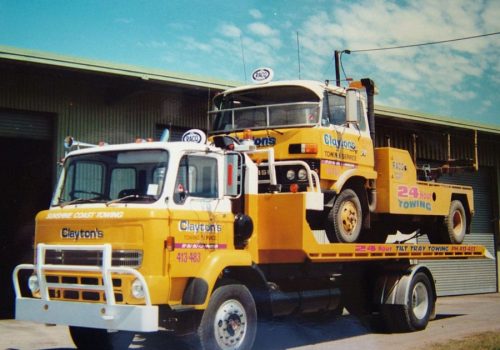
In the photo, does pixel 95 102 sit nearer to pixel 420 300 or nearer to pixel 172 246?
pixel 172 246

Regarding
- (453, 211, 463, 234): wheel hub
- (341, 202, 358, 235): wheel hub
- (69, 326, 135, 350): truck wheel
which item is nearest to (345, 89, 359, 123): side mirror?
(341, 202, 358, 235): wheel hub

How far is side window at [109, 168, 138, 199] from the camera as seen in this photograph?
7777 millimetres

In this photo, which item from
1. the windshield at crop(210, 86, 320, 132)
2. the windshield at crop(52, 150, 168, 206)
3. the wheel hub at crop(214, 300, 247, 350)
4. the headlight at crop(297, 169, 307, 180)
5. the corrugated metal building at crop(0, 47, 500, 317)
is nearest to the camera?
the windshield at crop(52, 150, 168, 206)

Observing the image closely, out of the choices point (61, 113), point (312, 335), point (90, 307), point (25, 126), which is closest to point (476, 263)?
point (312, 335)

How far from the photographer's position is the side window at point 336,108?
10.1m

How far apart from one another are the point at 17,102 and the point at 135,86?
233 cm

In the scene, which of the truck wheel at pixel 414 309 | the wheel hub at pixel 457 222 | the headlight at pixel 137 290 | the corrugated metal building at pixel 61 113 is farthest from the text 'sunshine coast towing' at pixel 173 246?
the corrugated metal building at pixel 61 113

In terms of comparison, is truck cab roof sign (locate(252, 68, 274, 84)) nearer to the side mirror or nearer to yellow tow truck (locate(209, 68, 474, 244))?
yellow tow truck (locate(209, 68, 474, 244))

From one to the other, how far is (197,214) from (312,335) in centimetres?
401

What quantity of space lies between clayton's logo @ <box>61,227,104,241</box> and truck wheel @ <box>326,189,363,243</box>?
369 centimetres

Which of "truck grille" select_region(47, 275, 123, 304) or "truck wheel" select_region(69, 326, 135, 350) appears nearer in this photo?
"truck grille" select_region(47, 275, 123, 304)

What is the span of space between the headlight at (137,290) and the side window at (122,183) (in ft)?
3.76

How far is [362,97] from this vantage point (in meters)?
11.1

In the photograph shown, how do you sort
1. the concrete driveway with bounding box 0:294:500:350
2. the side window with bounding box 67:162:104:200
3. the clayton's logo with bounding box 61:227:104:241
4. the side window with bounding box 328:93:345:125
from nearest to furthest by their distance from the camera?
the clayton's logo with bounding box 61:227:104:241, the side window with bounding box 67:162:104:200, the concrete driveway with bounding box 0:294:500:350, the side window with bounding box 328:93:345:125
